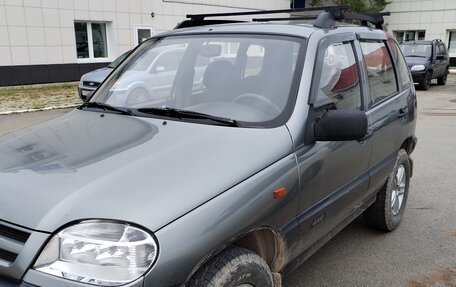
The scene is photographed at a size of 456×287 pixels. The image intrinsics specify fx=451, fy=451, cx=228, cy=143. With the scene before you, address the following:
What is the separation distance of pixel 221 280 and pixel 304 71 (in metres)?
1.44

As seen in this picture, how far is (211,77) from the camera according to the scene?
3154 mm

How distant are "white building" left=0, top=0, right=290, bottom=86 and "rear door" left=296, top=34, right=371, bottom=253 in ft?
52.6

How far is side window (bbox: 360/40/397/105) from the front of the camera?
3689 millimetres

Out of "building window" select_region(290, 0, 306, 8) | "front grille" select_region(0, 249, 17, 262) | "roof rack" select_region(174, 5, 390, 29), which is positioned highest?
"building window" select_region(290, 0, 306, 8)

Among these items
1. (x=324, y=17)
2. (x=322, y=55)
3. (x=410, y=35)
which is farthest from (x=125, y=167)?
(x=410, y=35)

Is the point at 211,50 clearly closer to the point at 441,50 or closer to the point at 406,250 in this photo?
the point at 406,250

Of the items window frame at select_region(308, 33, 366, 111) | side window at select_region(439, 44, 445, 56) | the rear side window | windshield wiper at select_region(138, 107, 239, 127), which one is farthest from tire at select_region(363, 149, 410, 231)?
side window at select_region(439, 44, 445, 56)

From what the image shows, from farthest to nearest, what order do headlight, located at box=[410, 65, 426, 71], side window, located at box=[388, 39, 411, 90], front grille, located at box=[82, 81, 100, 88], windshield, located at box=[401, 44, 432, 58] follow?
windshield, located at box=[401, 44, 432, 58]
headlight, located at box=[410, 65, 426, 71]
front grille, located at box=[82, 81, 100, 88]
side window, located at box=[388, 39, 411, 90]

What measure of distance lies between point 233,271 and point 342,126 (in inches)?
42.4

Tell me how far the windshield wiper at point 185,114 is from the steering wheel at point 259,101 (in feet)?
0.73

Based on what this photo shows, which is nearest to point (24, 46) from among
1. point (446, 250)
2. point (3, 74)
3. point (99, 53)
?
point (3, 74)

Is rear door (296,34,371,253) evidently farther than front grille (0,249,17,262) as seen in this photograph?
Yes

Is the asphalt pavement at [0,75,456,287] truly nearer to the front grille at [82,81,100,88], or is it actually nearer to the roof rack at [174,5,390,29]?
the roof rack at [174,5,390,29]

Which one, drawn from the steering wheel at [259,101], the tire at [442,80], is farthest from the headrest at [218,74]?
the tire at [442,80]
